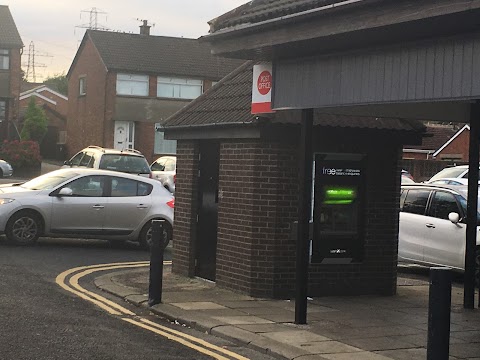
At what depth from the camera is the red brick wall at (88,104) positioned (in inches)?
2133

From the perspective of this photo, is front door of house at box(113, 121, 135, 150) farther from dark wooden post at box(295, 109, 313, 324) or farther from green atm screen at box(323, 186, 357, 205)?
dark wooden post at box(295, 109, 313, 324)

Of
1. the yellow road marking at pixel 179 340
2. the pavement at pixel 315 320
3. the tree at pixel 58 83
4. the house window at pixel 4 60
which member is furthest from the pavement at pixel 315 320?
the tree at pixel 58 83

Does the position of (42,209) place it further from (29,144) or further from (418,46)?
(29,144)

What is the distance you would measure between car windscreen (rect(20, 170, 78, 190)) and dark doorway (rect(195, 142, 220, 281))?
449 cm

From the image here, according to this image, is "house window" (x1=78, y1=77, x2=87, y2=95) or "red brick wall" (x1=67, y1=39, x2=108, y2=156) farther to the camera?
"house window" (x1=78, y1=77, x2=87, y2=95)

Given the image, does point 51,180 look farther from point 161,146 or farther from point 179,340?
point 161,146

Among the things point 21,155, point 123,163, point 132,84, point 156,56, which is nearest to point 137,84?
point 132,84

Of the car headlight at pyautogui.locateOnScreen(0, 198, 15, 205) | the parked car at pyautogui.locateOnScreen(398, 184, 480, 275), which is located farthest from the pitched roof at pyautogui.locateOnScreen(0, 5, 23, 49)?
the parked car at pyautogui.locateOnScreen(398, 184, 480, 275)

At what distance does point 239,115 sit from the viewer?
484 inches

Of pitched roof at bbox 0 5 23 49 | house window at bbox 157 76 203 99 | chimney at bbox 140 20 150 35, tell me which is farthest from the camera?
chimney at bbox 140 20 150 35

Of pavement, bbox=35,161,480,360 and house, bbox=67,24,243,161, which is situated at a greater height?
house, bbox=67,24,243,161

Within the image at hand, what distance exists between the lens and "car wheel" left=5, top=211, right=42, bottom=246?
16.5 metres

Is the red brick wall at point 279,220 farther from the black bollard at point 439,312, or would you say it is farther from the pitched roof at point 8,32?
the pitched roof at point 8,32

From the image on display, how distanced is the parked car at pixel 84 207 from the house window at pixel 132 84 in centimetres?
3654
